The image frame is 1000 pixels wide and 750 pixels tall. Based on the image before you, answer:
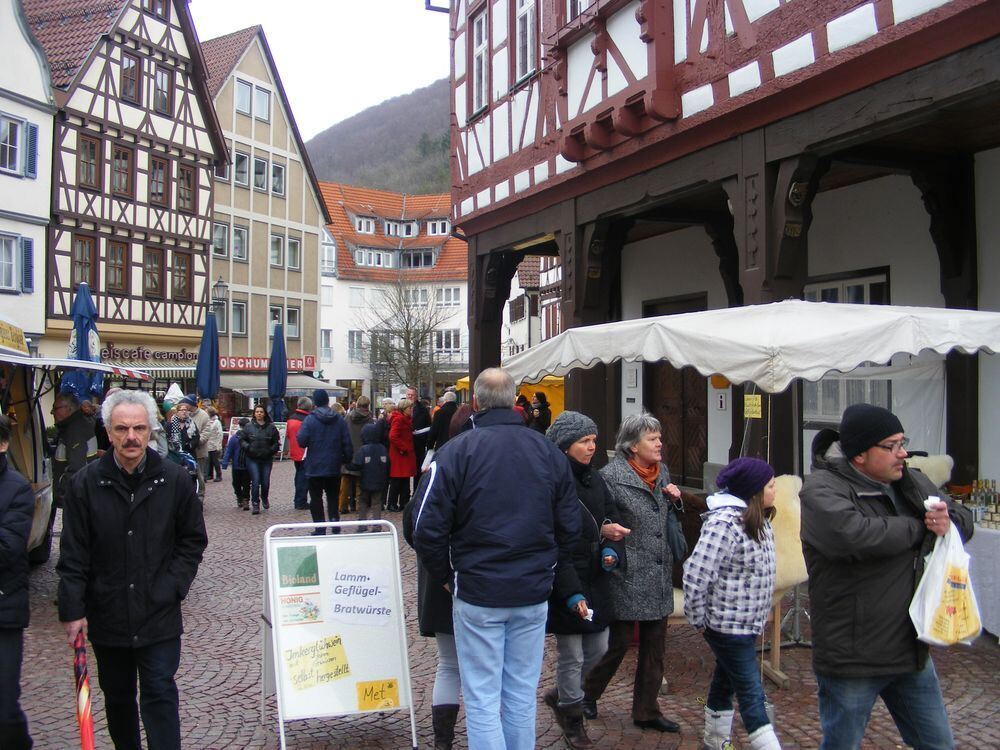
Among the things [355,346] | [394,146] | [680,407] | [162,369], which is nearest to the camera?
Answer: [680,407]

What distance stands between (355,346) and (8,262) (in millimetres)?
35794

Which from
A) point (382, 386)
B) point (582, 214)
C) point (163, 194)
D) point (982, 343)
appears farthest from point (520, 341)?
point (982, 343)

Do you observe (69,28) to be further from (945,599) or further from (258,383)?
(945,599)

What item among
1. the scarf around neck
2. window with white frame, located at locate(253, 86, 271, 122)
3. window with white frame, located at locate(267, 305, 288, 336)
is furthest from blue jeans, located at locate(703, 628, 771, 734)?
window with white frame, located at locate(253, 86, 271, 122)

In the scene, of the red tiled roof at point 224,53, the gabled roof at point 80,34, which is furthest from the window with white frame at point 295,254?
the gabled roof at point 80,34

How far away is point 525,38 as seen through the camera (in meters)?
13.4

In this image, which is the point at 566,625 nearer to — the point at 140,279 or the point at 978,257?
the point at 978,257

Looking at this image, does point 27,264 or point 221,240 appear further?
point 221,240

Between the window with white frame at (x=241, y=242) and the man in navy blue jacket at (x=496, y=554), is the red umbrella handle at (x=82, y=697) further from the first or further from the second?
the window with white frame at (x=241, y=242)

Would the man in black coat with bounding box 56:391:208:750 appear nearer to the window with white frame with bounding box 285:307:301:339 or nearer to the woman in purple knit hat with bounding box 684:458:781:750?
the woman in purple knit hat with bounding box 684:458:781:750

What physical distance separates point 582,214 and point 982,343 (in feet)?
21.4

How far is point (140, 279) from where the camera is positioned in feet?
98.5

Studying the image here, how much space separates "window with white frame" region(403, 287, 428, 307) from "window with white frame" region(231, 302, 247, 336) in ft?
45.3

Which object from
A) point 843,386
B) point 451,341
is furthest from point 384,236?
point 843,386
